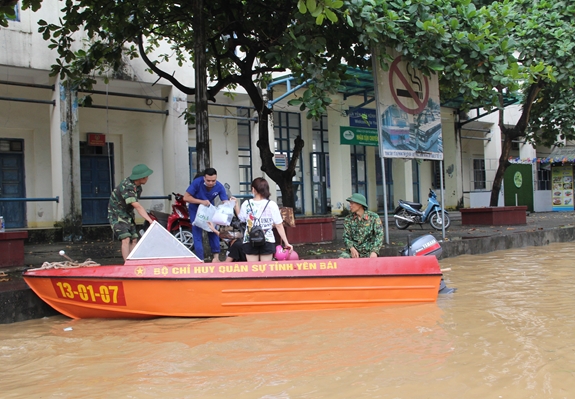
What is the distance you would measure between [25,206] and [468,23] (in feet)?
34.4

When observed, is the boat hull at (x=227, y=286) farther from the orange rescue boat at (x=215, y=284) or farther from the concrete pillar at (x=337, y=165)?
the concrete pillar at (x=337, y=165)

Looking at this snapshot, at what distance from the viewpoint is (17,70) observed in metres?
11.8

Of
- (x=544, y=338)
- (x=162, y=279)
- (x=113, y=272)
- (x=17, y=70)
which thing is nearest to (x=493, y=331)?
(x=544, y=338)

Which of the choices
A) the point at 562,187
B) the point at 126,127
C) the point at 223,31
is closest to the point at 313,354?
the point at 223,31

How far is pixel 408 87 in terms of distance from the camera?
10320 mm

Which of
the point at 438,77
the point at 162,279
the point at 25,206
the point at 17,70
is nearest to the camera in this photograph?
the point at 162,279

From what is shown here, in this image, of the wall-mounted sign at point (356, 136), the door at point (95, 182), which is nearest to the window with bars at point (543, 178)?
the wall-mounted sign at point (356, 136)

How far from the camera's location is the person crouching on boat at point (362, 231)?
21.3ft

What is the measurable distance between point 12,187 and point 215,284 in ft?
30.8

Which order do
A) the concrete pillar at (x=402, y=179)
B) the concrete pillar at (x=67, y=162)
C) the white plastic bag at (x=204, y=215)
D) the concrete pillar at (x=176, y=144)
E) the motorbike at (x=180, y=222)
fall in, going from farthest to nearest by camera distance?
1. the concrete pillar at (x=402, y=179)
2. the concrete pillar at (x=176, y=144)
3. the concrete pillar at (x=67, y=162)
4. the motorbike at (x=180, y=222)
5. the white plastic bag at (x=204, y=215)

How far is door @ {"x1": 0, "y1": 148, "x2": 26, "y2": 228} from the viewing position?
12586 mm

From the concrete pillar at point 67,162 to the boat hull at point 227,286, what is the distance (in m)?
6.42

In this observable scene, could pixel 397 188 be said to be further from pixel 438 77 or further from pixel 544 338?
pixel 544 338

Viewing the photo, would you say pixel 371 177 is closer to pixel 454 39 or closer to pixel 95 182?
pixel 95 182
